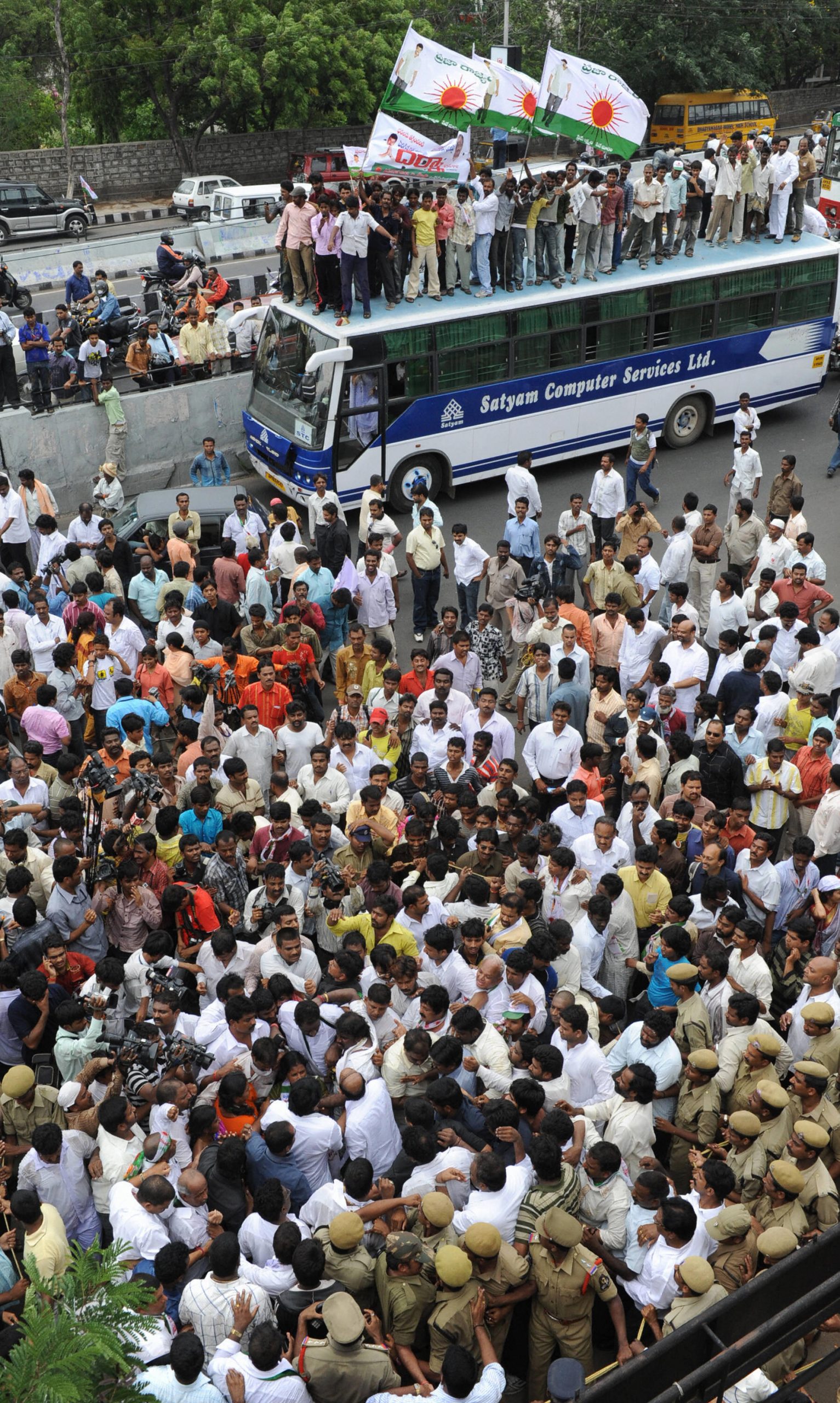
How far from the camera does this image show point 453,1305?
479 cm

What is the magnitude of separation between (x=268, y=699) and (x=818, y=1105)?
4.68 meters

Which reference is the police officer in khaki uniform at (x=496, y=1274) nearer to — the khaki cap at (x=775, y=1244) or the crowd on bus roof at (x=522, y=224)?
the khaki cap at (x=775, y=1244)

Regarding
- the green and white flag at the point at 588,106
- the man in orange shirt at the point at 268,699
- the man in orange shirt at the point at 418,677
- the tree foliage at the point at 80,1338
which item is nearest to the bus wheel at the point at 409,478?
the green and white flag at the point at 588,106

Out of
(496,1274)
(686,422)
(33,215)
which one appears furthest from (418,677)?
(33,215)

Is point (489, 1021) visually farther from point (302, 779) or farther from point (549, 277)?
point (549, 277)

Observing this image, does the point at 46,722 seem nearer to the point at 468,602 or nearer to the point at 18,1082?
the point at 18,1082

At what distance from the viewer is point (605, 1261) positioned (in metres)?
5.33

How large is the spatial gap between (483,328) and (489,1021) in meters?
9.76

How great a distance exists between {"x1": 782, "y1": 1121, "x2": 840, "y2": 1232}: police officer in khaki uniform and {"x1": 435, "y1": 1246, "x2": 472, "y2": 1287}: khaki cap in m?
1.48

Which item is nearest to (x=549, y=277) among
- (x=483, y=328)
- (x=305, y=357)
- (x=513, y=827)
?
(x=483, y=328)

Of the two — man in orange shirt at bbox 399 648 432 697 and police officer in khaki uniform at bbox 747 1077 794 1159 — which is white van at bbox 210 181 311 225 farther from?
police officer in khaki uniform at bbox 747 1077 794 1159

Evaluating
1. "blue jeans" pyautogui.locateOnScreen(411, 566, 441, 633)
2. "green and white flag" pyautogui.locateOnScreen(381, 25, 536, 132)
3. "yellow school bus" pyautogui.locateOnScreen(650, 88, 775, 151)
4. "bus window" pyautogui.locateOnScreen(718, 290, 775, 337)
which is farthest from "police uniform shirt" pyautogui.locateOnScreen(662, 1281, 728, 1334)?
"yellow school bus" pyautogui.locateOnScreen(650, 88, 775, 151)

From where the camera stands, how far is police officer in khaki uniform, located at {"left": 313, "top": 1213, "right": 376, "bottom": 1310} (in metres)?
4.89

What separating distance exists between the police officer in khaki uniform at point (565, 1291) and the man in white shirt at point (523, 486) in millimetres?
7782
